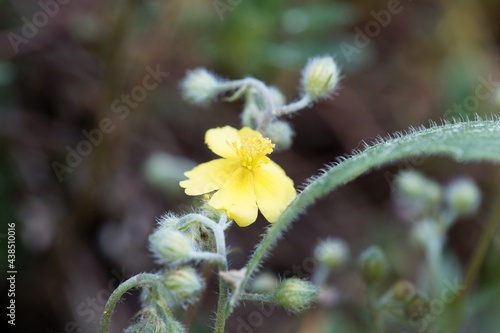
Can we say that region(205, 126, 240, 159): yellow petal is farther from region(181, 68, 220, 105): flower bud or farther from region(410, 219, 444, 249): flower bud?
region(410, 219, 444, 249): flower bud

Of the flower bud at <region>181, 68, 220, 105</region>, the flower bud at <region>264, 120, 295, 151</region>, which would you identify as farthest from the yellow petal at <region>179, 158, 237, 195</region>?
the flower bud at <region>181, 68, 220, 105</region>

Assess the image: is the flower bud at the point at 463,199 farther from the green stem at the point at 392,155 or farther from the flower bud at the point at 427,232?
the green stem at the point at 392,155

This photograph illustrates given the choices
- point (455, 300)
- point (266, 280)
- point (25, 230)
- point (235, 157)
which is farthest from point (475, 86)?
point (25, 230)

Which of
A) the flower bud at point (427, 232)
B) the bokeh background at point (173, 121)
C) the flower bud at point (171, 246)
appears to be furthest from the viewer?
the bokeh background at point (173, 121)

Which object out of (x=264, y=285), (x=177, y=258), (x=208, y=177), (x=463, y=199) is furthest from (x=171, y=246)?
(x=463, y=199)

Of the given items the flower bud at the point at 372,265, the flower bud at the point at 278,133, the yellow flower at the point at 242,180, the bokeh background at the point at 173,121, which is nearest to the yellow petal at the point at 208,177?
the yellow flower at the point at 242,180
